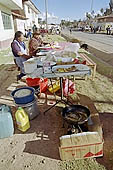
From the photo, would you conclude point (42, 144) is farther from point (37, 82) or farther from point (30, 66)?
point (37, 82)

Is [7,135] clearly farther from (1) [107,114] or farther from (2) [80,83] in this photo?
(2) [80,83]

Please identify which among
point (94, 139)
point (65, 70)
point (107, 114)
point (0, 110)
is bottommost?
point (107, 114)

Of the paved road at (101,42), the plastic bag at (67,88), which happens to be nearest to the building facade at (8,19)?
the paved road at (101,42)

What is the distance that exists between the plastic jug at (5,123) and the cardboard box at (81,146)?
941 millimetres

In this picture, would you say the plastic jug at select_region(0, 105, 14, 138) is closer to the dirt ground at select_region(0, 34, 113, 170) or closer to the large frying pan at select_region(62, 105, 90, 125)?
the dirt ground at select_region(0, 34, 113, 170)

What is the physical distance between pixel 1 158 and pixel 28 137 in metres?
0.49

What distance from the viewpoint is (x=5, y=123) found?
83.1 inches

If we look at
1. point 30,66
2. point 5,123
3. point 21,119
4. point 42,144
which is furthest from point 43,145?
point 30,66

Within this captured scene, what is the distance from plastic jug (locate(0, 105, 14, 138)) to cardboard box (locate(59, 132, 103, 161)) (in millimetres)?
941

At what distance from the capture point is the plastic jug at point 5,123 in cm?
209

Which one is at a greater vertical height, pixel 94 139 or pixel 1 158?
pixel 94 139

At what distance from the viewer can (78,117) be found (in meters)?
2.25

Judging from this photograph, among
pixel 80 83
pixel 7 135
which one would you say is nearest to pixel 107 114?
pixel 80 83

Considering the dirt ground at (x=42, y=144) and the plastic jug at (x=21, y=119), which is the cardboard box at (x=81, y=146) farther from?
the plastic jug at (x=21, y=119)
